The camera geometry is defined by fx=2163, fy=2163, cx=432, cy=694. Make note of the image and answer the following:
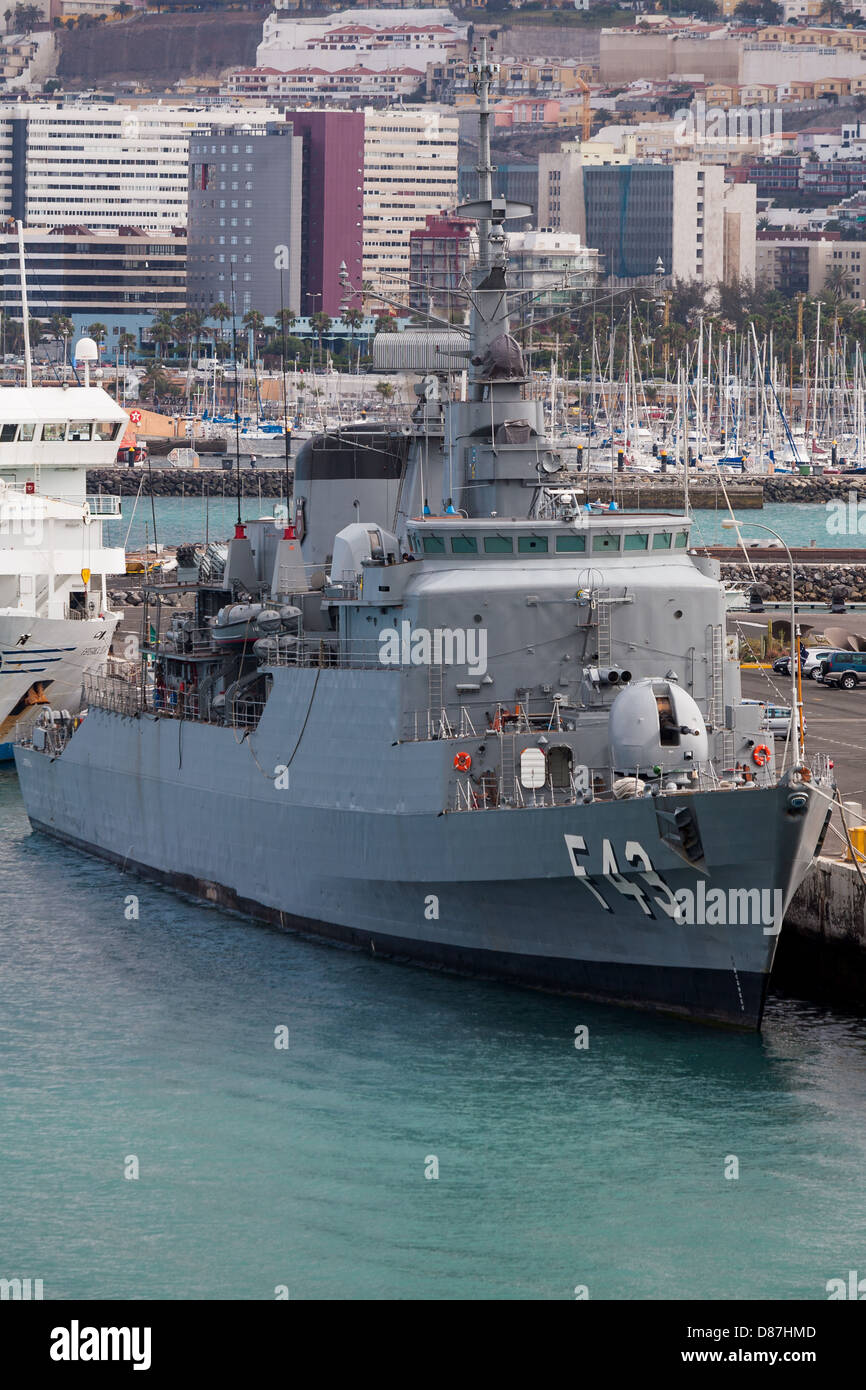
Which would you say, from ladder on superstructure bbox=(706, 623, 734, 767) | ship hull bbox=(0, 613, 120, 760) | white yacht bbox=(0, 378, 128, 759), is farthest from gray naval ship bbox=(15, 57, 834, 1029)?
white yacht bbox=(0, 378, 128, 759)

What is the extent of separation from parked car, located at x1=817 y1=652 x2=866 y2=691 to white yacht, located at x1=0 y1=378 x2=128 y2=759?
49.2 feet

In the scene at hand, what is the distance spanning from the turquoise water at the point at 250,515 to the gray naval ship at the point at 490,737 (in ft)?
199

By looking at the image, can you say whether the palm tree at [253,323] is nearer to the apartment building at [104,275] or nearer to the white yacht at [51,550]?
the apartment building at [104,275]

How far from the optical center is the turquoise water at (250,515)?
9844cm

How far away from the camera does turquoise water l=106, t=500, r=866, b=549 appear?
98438 millimetres

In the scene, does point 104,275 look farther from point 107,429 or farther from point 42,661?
point 42,661

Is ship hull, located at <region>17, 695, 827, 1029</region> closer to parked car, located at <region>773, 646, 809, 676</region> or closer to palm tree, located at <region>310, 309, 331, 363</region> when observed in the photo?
parked car, located at <region>773, 646, 809, 676</region>

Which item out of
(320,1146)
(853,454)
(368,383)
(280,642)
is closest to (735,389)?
(853,454)

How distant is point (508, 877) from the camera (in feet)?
82.6

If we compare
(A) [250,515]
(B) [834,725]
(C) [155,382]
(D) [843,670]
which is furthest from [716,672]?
(C) [155,382]

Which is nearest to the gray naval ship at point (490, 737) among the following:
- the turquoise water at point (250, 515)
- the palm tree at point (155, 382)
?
the turquoise water at point (250, 515)

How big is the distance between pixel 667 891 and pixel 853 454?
379 feet
